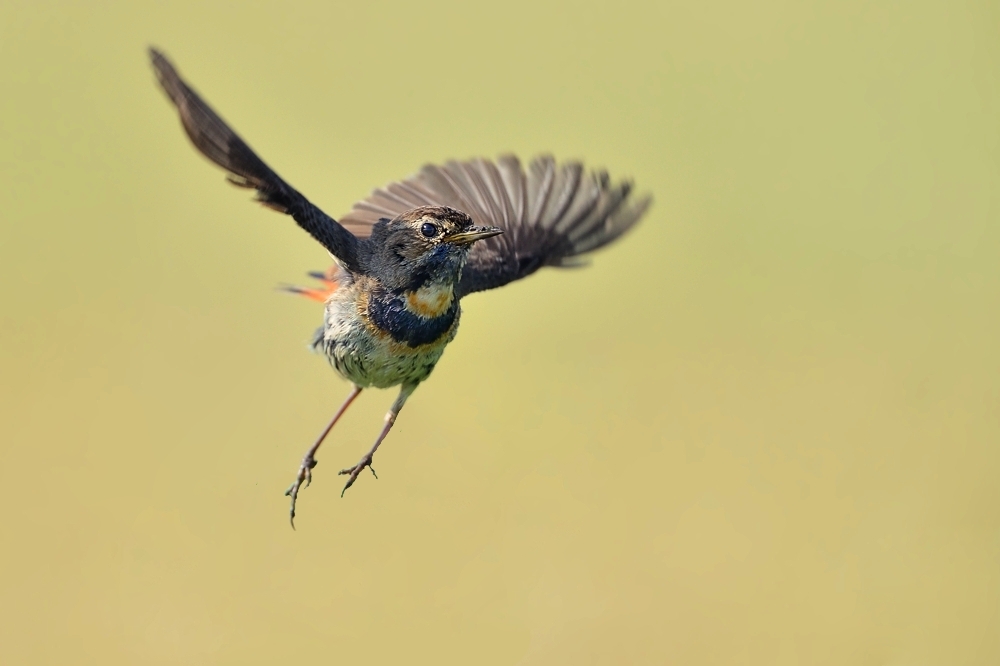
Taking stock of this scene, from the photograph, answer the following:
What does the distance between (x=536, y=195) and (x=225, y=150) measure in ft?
10.0

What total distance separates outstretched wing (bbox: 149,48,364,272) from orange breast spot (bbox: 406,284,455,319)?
0.35 metres

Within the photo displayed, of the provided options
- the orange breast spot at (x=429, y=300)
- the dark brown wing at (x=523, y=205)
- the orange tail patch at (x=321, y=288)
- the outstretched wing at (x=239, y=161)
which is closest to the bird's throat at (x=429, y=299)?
the orange breast spot at (x=429, y=300)

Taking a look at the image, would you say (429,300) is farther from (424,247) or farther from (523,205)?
(523,205)

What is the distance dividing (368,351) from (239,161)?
4.26 ft

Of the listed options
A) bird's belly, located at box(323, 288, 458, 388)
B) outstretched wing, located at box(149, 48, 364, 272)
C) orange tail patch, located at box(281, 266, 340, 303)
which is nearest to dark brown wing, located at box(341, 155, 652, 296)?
orange tail patch, located at box(281, 266, 340, 303)

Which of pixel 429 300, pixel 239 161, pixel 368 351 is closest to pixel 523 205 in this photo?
pixel 429 300

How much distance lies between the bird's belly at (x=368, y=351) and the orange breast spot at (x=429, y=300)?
16cm

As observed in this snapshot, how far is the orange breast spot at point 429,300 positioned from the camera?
207 inches

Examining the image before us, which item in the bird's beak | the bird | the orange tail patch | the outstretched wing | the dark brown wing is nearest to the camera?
the outstretched wing

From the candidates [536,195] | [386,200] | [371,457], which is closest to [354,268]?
[371,457]

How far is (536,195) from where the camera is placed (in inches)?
276

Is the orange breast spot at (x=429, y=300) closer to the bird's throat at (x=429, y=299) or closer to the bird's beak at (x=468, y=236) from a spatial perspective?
the bird's throat at (x=429, y=299)

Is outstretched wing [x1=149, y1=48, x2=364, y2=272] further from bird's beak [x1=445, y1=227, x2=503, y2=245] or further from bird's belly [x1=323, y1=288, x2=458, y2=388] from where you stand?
bird's beak [x1=445, y1=227, x2=503, y2=245]

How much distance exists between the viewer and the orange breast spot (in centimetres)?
527
